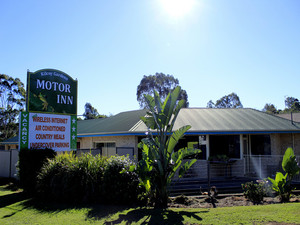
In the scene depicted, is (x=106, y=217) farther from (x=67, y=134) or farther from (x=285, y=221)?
(x=67, y=134)

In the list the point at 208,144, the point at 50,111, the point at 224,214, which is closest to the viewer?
the point at 224,214

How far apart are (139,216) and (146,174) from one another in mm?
1504

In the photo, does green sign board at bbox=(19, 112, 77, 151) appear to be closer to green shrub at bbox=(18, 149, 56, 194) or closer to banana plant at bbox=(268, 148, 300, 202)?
green shrub at bbox=(18, 149, 56, 194)

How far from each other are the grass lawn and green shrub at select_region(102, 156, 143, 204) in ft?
1.39

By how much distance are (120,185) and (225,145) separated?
9146 millimetres

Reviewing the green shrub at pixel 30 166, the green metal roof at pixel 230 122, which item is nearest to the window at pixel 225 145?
the green metal roof at pixel 230 122

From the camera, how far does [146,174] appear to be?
8.87 m

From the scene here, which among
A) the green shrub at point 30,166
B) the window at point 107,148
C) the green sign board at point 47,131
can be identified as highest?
the green sign board at point 47,131

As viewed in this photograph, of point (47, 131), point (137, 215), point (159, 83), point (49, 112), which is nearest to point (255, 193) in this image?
point (137, 215)

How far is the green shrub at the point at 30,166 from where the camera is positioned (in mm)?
11367

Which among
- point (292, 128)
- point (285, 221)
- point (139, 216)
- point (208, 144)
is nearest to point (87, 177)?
point (139, 216)

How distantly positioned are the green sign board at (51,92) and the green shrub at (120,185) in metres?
5.15

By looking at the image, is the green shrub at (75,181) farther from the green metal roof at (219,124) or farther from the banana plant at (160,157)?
the green metal roof at (219,124)

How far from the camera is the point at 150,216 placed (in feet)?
24.9
